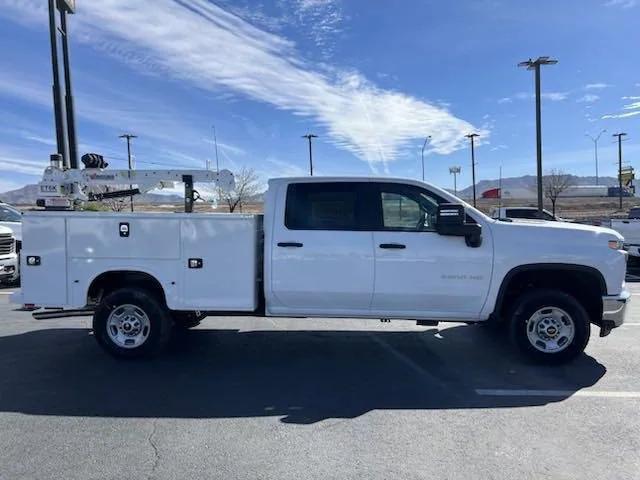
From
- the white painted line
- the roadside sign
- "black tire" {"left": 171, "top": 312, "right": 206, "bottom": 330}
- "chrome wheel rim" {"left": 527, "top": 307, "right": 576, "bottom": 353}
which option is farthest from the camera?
the roadside sign

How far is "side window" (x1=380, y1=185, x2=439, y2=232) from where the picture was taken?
225 inches

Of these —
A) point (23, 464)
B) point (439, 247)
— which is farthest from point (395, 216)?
point (23, 464)

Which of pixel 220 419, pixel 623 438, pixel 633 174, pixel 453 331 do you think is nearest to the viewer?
pixel 623 438

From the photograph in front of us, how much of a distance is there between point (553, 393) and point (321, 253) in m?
2.63

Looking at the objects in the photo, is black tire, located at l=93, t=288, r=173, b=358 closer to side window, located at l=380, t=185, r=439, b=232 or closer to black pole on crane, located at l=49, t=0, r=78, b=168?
side window, located at l=380, t=185, r=439, b=232

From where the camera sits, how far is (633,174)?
71.1m

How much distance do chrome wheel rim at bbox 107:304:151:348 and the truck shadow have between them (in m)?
0.25

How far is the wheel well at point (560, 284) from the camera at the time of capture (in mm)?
5598

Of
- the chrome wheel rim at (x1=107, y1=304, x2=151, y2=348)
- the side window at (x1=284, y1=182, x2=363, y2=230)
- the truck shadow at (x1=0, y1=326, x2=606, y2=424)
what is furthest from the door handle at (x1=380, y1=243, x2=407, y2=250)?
the chrome wheel rim at (x1=107, y1=304, x2=151, y2=348)

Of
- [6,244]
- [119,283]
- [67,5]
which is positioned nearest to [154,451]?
[119,283]

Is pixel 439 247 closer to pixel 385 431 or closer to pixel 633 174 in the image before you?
pixel 385 431

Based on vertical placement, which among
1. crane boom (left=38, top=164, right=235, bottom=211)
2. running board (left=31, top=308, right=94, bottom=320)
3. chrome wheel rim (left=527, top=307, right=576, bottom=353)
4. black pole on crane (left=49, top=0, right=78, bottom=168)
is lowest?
chrome wheel rim (left=527, top=307, right=576, bottom=353)

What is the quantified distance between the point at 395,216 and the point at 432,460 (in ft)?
9.05

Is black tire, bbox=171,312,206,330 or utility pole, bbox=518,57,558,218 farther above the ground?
utility pole, bbox=518,57,558,218
